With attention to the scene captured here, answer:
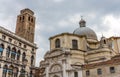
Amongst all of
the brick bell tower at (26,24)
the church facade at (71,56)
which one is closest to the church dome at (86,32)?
the church facade at (71,56)

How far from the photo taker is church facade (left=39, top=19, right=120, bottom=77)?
37.1 metres

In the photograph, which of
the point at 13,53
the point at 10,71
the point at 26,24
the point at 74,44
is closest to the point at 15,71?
the point at 10,71

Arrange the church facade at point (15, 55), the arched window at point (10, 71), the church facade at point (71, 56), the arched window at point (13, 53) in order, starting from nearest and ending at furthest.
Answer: the church facade at point (71, 56) → the church facade at point (15, 55) → the arched window at point (10, 71) → the arched window at point (13, 53)

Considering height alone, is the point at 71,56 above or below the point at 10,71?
above

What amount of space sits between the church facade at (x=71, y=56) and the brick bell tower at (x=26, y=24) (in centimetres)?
1071

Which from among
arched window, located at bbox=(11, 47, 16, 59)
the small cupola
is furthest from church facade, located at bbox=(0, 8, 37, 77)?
the small cupola

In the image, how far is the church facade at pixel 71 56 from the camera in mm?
37094

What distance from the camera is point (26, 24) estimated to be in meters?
53.6

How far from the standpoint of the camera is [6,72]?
37750 mm

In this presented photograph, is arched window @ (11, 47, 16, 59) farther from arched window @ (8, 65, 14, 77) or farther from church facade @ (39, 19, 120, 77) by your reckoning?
church facade @ (39, 19, 120, 77)

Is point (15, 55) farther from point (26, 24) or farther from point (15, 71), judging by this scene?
point (26, 24)

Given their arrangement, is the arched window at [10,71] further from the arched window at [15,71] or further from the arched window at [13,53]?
the arched window at [13,53]

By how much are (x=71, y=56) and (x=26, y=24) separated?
20.0m

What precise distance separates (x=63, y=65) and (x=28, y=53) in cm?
1037
